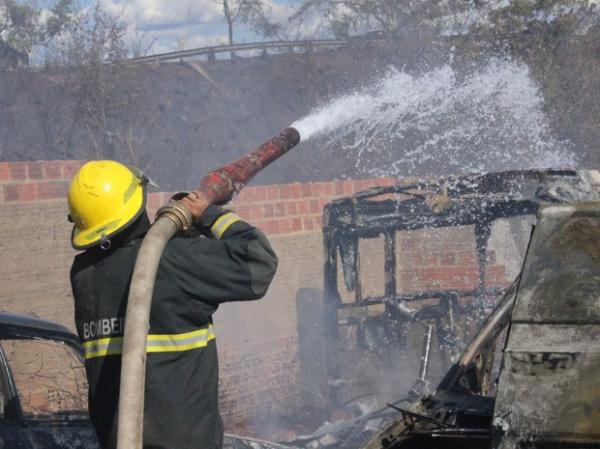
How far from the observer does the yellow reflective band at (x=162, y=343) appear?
3.15 m

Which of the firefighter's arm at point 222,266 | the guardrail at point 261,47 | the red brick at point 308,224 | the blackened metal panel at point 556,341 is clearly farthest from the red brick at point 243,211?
the guardrail at point 261,47

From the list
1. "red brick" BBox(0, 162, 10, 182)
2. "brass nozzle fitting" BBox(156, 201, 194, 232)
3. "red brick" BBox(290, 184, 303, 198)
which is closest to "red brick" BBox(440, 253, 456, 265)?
"red brick" BBox(290, 184, 303, 198)

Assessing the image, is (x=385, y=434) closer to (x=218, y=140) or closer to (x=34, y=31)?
(x=218, y=140)

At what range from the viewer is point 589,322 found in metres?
2.79

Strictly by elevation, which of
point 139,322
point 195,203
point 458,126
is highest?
point 458,126

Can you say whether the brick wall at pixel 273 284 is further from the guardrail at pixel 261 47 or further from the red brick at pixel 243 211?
the guardrail at pixel 261 47

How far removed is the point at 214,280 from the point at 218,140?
15.8 m

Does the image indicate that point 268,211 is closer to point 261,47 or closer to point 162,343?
point 162,343

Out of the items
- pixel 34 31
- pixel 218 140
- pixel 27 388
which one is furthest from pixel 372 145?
pixel 27 388

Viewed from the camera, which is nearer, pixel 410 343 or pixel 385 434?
pixel 385 434

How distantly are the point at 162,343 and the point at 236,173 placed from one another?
0.90 m

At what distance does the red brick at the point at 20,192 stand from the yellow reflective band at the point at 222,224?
488 centimetres

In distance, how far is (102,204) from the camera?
3.26 metres

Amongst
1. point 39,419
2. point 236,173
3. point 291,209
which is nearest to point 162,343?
point 236,173
